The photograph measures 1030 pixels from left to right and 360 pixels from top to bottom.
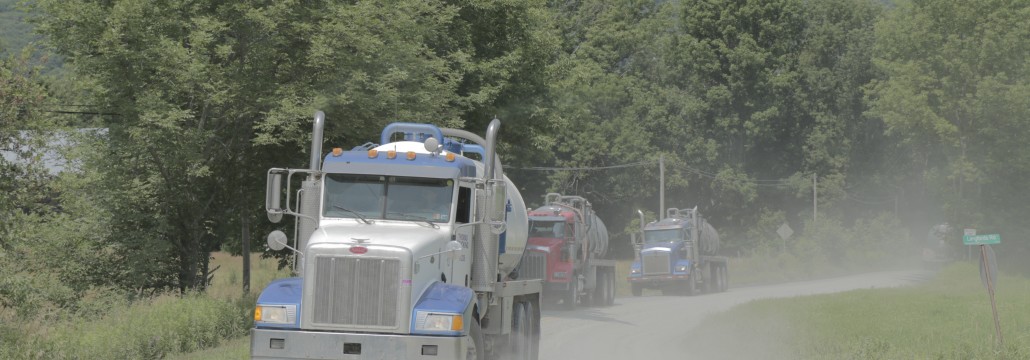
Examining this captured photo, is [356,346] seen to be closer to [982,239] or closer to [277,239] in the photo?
[277,239]

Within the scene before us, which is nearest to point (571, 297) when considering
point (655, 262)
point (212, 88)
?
point (655, 262)

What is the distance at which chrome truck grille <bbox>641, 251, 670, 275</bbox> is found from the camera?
44094mm

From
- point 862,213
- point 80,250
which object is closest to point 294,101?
point 80,250

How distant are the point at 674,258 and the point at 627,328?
17.8m

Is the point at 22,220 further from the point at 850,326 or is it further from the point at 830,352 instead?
the point at 850,326

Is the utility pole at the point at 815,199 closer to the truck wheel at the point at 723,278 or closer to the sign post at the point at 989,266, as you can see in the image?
the truck wheel at the point at 723,278

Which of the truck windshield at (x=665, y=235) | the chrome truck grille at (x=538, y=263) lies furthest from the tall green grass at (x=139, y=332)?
the truck windshield at (x=665, y=235)

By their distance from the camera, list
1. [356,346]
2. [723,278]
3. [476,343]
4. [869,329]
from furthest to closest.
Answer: [723,278] → [869,329] → [476,343] → [356,346]

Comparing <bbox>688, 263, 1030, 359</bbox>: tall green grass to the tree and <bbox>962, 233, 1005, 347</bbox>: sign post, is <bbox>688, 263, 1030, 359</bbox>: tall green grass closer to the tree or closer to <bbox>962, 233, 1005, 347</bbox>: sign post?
<bbox>962, 233, 1005, 347</bbox>: sign post

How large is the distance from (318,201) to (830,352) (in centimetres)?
A: 931

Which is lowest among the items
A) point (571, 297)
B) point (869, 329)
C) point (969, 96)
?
point (869, 329)

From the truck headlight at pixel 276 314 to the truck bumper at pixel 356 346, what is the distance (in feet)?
0.46

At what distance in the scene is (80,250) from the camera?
88.8ft

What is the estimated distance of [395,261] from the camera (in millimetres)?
12273
